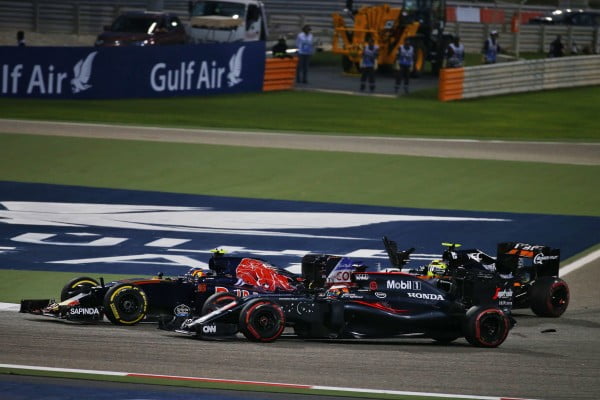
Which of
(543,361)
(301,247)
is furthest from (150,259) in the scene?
(543,361)

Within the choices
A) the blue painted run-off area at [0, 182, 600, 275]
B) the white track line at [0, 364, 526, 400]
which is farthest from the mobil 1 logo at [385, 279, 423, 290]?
the blue painted run-off area at [0, 182, 600, 275]

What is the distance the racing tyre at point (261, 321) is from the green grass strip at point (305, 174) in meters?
11.4

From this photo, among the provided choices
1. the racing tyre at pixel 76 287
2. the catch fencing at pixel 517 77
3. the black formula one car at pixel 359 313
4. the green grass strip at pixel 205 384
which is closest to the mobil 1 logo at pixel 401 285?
the black formula one car at pixel 359 313

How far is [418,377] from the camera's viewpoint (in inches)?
485

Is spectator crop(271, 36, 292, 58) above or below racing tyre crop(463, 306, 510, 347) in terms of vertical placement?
above

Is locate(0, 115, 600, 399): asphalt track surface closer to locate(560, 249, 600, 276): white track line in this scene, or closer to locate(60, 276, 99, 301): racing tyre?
locate(60, 276, 99, 301): racing tyre

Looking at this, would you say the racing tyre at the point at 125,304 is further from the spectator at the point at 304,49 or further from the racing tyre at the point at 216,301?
the spectator at the point at 304,49

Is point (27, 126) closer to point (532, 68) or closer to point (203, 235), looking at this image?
point (203, 235)

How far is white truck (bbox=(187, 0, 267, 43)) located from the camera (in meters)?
51.0

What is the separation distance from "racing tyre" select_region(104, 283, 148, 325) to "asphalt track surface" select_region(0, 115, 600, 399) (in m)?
0.15

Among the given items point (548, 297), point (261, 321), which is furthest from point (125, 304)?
point (548, 297)

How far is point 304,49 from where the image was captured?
46.6m

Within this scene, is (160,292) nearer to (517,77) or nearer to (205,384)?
(205,384)

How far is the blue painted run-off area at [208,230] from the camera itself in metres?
19.8
